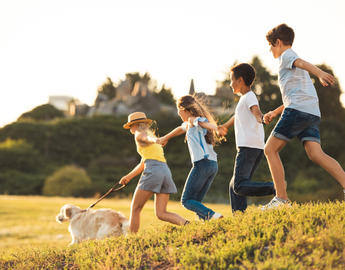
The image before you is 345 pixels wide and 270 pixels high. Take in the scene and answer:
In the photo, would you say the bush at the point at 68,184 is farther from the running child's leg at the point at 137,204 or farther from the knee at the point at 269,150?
the knee at the point at 269,150

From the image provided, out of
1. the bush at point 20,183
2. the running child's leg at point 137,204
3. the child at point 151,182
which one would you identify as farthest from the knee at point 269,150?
the bush at point 20,183

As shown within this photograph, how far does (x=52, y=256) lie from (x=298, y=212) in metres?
2.97

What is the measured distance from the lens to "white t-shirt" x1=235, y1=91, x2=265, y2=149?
5.80 meters

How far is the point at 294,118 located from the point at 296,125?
0.30ft

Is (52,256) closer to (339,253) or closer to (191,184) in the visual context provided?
(191,184)

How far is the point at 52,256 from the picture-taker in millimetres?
5426

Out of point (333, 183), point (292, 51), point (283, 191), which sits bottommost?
point (333, 183)

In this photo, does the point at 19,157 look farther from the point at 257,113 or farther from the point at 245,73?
the point at 257,113

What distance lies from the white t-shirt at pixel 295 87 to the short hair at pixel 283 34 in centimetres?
18

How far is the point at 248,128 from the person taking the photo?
19.1ft

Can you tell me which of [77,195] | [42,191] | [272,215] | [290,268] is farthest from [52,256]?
[42,191]

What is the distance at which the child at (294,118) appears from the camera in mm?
5418

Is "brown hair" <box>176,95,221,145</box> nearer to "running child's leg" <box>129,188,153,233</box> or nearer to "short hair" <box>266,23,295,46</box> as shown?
"running child's leg" <box>129,188,153,233</box>

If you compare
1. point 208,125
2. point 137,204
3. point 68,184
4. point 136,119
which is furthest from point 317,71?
point 68,184
